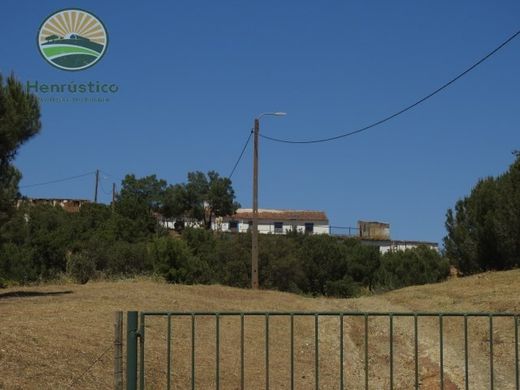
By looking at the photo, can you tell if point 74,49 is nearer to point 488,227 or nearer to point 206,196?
point 488,227

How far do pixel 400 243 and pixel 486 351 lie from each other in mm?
64680

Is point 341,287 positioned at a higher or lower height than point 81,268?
lower

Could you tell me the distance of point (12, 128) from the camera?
1834 cm

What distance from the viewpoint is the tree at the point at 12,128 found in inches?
724

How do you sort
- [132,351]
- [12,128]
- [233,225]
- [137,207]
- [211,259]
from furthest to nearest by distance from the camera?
[233,225] → [137,207] → [211,259] → [12,128] → [132,351]

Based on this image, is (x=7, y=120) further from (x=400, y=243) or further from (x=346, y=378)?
(x=400, y=243)

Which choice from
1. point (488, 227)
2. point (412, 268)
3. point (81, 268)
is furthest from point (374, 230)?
point (81, 268)

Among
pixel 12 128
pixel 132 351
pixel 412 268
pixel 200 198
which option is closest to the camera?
pixel 132 351

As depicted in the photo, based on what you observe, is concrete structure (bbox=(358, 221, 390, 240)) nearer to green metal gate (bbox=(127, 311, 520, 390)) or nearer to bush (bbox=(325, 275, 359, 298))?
bush (bbox=(325, 275, 359, 298))

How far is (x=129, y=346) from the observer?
21.1 ft

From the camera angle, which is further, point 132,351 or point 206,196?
point 206,196

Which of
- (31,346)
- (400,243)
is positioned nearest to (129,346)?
(31,346)

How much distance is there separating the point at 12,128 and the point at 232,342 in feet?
27.6

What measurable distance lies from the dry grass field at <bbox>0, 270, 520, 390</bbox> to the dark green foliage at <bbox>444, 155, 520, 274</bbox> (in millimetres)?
7183
